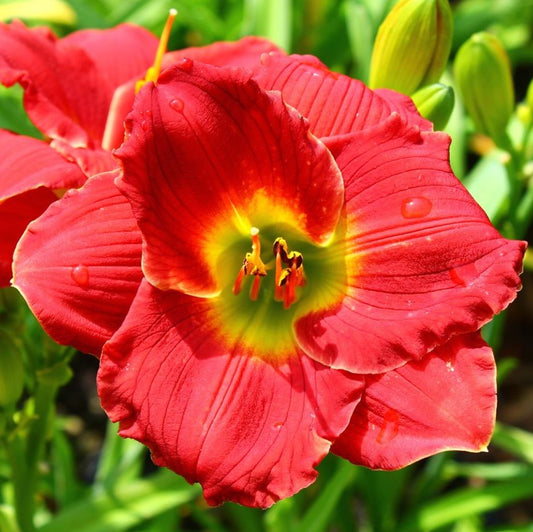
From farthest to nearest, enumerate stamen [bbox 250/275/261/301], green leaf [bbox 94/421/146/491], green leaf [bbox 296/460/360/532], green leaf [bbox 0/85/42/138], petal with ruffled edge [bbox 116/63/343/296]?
green leaf [bbox 0/85/42/138] < green leaf [bbox 94/421/146/491] < green leaf [bbox 296/460/360/532] < stamen [bbox 250/275/261/301] < petal with ruffled edge [bbox 116/63/343/296]

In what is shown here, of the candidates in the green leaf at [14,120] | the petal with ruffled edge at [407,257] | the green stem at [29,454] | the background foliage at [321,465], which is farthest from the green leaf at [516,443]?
the green leaf at [14,120]

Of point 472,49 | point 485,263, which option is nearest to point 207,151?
point 485,263

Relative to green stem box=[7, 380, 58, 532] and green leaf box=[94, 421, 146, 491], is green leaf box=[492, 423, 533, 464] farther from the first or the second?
green stem box=[7, 380, 58, 532]

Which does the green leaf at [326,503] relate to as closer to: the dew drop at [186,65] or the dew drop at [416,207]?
the dew drop at [416,207]

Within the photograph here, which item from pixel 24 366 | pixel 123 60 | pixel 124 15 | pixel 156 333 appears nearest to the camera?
pixel 156 333

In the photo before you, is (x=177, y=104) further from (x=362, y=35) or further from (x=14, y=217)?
(x=362, y=35)

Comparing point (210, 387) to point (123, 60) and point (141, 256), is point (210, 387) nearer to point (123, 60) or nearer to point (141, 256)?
point (141, 256)

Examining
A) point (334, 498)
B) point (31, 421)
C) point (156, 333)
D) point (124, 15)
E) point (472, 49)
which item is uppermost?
point (472, 49)

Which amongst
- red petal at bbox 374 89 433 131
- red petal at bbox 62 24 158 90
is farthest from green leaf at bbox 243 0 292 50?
red petal at bbox 374 89 433 131
